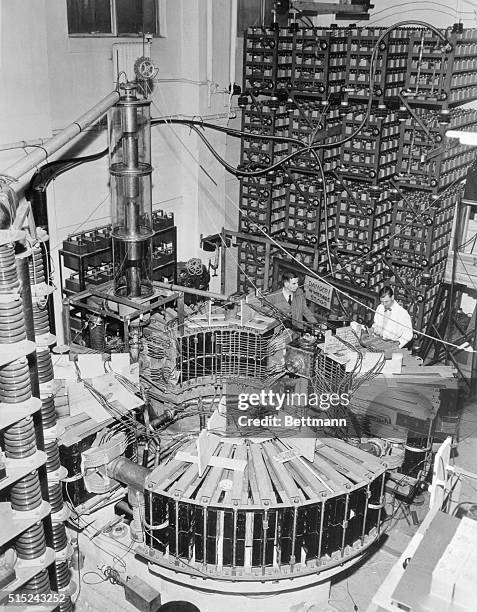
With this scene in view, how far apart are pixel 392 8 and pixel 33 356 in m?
12.0

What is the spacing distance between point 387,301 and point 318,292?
2.12 meters

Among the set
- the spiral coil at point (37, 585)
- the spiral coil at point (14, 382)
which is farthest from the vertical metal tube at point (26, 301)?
the spiral coil at point (37, 585)

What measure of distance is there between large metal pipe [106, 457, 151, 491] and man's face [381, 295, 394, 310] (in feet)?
14.6

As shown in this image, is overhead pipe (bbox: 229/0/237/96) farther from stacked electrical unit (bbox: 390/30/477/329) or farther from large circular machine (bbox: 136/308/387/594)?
large circular machine (bbox: 136/308/387/594)

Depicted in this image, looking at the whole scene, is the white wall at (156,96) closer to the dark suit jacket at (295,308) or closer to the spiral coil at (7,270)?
the dark suit jacket at (295,308)

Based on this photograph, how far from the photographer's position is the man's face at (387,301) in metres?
9.72

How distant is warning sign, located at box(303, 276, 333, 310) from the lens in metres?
11.5

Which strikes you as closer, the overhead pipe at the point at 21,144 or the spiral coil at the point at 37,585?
the spiral coil at the point at 37,585

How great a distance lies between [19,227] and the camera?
4754mm

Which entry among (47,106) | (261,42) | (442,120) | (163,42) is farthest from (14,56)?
(442,120)

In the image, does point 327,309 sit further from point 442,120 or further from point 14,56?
point 14,56

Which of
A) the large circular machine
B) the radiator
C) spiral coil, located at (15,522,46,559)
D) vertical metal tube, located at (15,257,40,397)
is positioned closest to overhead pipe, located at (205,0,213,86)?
the radiator

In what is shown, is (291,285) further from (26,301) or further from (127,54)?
(26,301)

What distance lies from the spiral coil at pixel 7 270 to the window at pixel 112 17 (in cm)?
768
